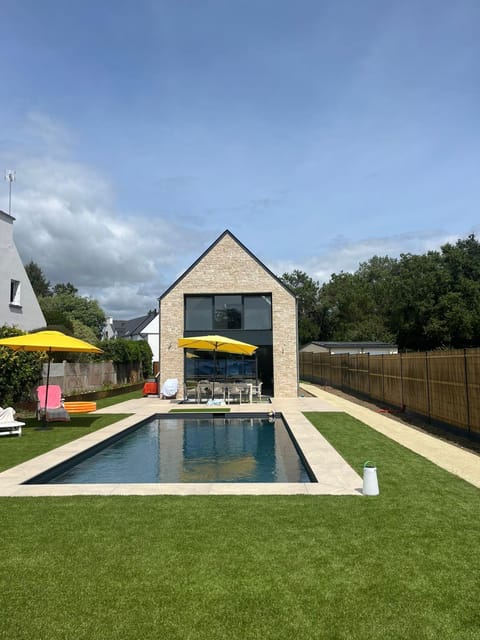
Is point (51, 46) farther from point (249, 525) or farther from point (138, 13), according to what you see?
point (249, 525)

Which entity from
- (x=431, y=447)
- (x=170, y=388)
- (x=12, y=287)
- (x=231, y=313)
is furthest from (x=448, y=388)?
(x=12, y=287)

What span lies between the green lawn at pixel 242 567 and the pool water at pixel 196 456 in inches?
87.2

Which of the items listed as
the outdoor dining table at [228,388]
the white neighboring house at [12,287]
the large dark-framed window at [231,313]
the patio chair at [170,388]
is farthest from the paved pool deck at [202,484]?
the large dark-framed window at [231,313]

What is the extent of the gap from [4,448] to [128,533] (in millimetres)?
6538

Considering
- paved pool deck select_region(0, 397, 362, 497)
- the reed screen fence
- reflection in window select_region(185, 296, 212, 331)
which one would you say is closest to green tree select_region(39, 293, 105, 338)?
reflection in window select_region(185, 296, 212, 331)

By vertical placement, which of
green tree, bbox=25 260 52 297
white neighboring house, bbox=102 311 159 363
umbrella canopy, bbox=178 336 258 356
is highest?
green tree, bbox=25 260 52 297

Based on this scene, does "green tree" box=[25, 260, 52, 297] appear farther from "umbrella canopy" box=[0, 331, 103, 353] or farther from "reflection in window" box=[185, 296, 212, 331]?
"umbrella canopy" box=[0, 331, 103, 353]

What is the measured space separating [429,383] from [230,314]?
38.4ft

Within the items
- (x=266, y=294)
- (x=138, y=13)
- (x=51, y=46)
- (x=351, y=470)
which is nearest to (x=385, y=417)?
(x=351, y=470)

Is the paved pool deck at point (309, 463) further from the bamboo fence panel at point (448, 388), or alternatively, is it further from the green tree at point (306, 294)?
the green tree at point (306, 294)

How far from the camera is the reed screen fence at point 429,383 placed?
10445 millimetres

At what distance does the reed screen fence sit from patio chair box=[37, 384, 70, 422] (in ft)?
36.0

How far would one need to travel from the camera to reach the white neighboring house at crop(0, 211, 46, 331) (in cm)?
2000

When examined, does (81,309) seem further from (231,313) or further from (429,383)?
(429,383)
